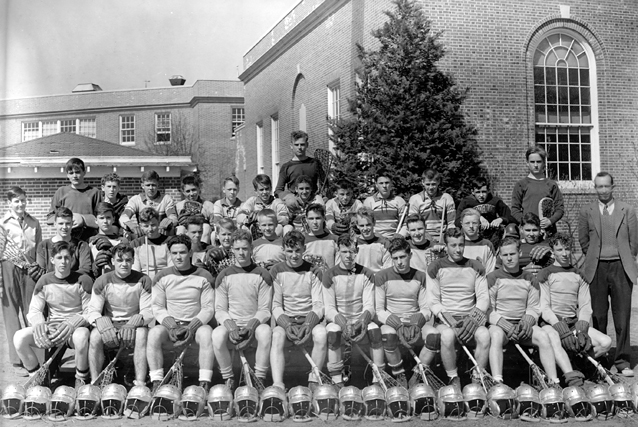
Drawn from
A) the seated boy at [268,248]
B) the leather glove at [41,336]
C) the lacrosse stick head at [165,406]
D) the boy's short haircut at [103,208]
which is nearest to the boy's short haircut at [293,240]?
the seated boy at [268,248]

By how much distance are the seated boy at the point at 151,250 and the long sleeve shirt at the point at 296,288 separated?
53.2 inches

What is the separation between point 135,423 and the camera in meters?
5.30

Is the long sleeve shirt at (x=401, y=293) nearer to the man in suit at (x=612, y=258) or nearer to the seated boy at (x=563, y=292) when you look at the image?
the seated boy at (x=563, y=292)

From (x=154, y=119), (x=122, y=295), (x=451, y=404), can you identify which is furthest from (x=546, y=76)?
(x=154, y=119)

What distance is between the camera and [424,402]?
5.45m

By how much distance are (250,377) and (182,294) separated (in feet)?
3.44

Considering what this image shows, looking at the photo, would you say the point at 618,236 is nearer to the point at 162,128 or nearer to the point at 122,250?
the point at 122,250

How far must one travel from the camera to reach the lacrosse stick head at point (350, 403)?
5.40 meters

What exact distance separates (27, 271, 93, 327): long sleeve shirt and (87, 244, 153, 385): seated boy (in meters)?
0.19

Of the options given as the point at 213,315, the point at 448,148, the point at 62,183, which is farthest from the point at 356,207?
the point at 62,183

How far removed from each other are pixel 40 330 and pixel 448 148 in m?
8.77

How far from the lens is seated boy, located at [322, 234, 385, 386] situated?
596 centimetres

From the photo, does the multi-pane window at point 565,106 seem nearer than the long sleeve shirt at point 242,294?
No

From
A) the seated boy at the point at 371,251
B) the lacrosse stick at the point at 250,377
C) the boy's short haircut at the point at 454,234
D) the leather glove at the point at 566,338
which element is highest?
the boy's short haircut at the point at 454,234
